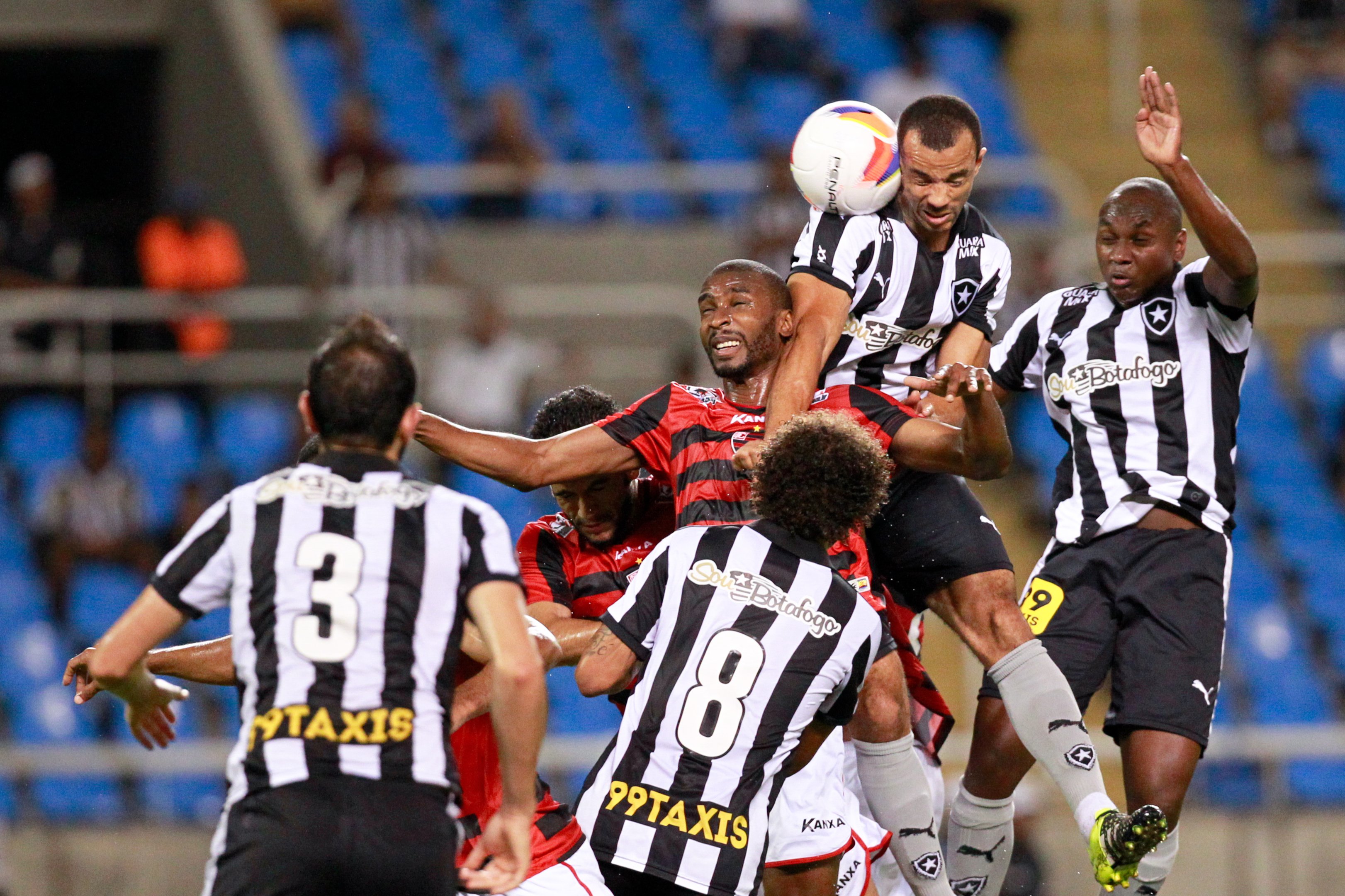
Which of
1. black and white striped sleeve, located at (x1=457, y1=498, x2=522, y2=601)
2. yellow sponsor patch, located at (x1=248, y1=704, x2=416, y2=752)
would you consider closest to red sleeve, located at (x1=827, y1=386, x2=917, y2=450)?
black and white striped sleeve, located at (x1=457, y1=498, x2=522, y2=601)

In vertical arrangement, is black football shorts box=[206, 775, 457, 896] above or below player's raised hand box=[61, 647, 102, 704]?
below

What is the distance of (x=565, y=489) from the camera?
7027 millimetres

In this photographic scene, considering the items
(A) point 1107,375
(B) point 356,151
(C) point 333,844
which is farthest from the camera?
(B) point 356,151

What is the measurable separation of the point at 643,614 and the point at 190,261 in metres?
9.57

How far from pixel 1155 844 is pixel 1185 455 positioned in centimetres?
150

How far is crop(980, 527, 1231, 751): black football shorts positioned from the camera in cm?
698

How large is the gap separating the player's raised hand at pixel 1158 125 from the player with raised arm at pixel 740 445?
44.0 inches

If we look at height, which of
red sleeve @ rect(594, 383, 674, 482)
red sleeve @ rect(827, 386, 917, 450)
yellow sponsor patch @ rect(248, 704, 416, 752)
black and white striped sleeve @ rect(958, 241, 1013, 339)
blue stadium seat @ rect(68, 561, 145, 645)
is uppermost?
black and white striped sleeve @ rect(958, 241, 1013, 339)

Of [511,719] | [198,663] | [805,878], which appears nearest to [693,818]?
[511,719]

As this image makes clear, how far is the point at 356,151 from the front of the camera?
1517 cm

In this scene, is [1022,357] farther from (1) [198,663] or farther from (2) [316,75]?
(2) [316,75]

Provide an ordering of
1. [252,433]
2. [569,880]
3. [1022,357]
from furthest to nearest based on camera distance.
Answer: [252,433] < [1022,357] < [569,880]

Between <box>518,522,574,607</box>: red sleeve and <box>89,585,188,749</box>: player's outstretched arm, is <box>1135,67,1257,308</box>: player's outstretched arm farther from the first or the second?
<box>89,585,188,749</box>: player's outstretched arm

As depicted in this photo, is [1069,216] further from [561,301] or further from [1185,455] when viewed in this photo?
[1185,455]
